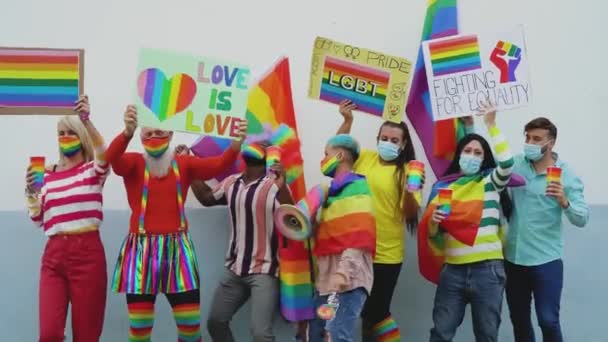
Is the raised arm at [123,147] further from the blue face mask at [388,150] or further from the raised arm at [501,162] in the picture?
the raised arm at [501,162]

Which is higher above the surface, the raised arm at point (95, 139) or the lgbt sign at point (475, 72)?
the lgbt sign at point (475, 72)

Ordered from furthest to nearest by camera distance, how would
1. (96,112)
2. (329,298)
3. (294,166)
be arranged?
(96,112), (294,166), (329,298)

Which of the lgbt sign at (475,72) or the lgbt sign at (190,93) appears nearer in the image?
the lgbt sign at (190,93)

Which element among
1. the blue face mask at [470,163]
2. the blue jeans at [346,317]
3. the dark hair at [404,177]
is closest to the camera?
the blue jeans at [346,317]

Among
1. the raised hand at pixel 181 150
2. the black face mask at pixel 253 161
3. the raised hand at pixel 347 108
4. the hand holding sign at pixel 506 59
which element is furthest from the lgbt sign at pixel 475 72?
the raised hand at pixel 181 150

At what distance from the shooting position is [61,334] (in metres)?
4.04

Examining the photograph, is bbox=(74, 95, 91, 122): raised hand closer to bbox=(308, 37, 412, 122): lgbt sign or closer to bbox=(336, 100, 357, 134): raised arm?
bbox=(308, 37, 412, 122): lgbt sign

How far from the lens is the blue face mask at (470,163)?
4.21 metres

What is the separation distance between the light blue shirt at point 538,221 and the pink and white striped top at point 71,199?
2.43 m

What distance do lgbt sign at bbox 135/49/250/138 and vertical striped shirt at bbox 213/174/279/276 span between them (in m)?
0.40

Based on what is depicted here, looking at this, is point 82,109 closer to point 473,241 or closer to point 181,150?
point 181,150

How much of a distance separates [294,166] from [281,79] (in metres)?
0.60

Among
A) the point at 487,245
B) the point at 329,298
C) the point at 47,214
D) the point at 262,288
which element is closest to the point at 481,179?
the point at 487,245

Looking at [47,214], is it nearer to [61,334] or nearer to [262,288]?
[61,334]
